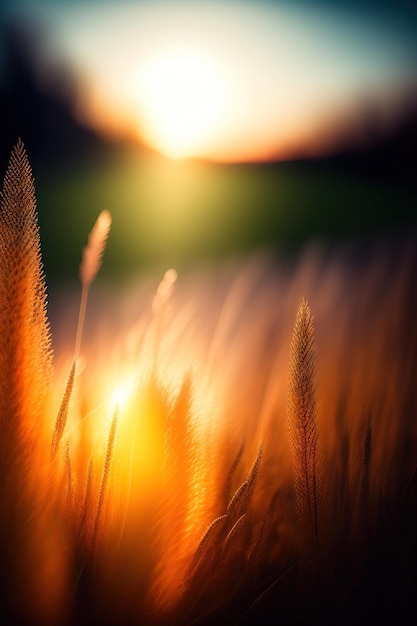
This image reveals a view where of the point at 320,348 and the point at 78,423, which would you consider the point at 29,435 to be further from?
the point at 320,348

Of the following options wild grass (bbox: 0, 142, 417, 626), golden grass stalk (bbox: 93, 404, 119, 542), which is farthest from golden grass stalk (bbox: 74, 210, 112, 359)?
golden grass stalk (bbox: 93, 404, 119, 542)

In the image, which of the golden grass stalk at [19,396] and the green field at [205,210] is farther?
the green field at [205,210]

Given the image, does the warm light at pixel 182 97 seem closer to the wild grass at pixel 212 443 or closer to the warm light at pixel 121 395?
the wild grass at pixel 212 443

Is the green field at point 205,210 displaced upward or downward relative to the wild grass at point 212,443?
upward

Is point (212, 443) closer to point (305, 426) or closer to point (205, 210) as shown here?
point (305, 426)

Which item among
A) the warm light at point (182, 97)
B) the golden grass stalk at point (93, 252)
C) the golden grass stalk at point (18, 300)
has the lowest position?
the golden grass stalk at point (18, 300)

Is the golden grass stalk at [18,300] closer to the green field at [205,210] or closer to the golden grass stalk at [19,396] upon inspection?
the golden grass stalk at [19,396]

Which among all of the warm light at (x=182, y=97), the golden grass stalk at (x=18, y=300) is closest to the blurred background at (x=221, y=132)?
the warm light at (x=182, y=97)

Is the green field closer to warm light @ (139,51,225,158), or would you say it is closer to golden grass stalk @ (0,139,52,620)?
warm light @ (139,51,225,158)
